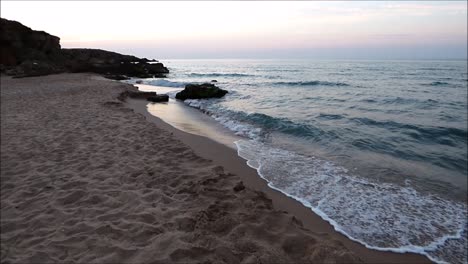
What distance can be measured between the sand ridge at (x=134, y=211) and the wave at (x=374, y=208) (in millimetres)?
1084

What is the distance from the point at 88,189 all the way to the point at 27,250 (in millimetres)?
1493

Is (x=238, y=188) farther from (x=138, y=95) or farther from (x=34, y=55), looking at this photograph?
(x=34, y=55)

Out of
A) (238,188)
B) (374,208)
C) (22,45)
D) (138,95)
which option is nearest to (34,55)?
(22,45)

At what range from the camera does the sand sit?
313 centimetres

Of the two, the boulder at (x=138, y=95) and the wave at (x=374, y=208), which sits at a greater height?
the boulder at (x=138, y=95)

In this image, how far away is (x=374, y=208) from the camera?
5.07 m

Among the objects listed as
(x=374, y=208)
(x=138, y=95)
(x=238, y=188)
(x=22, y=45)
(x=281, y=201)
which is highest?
(x=22, y=45)

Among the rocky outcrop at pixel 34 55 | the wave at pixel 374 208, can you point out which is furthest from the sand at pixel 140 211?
the rocky outcrop at pixel 34 55

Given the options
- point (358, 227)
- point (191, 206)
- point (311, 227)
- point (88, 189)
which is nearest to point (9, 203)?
point (88, 189)

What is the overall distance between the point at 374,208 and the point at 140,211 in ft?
12.1

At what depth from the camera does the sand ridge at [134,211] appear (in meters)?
3.13

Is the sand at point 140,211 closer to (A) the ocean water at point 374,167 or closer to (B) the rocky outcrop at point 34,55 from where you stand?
(A) the ocean water at point 374,167

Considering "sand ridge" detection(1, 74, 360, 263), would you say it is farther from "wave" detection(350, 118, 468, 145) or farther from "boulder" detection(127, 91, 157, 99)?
"boulder" detection(127, 91, 157, 99)

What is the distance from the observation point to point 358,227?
4445 mm
